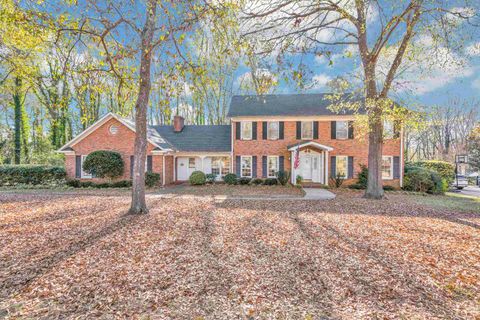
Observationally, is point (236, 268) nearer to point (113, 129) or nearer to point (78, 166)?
point (113, 129)

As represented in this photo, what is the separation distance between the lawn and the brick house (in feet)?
32.4

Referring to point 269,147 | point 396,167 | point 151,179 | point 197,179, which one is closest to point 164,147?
point 151,179

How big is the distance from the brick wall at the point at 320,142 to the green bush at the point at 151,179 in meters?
5.57

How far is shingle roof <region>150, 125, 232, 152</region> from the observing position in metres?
18.8

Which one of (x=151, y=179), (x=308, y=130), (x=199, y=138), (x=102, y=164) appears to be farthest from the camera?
(x=199, y=138)

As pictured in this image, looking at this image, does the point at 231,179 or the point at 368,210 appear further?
the point at 231,179

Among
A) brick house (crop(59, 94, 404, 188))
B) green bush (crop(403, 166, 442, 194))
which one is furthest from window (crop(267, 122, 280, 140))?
green bush (crop(403, 166, 442, 194))

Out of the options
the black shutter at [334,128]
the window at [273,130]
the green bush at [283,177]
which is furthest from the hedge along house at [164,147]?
the black shutter at [334,128]

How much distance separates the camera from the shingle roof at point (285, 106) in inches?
684

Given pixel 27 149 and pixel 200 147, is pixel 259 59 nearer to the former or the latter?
pixel 200 147

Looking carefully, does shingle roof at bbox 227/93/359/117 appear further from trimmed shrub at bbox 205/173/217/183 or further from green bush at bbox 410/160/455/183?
green bush at bbox 410/160/455/183

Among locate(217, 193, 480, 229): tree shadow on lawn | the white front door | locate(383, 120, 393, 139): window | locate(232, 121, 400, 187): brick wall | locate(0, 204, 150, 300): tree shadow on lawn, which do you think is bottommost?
locate(217, 193, 480, 229): tree shadow on lawn

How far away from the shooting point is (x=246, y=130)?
1781 cm

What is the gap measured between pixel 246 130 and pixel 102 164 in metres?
10.1
